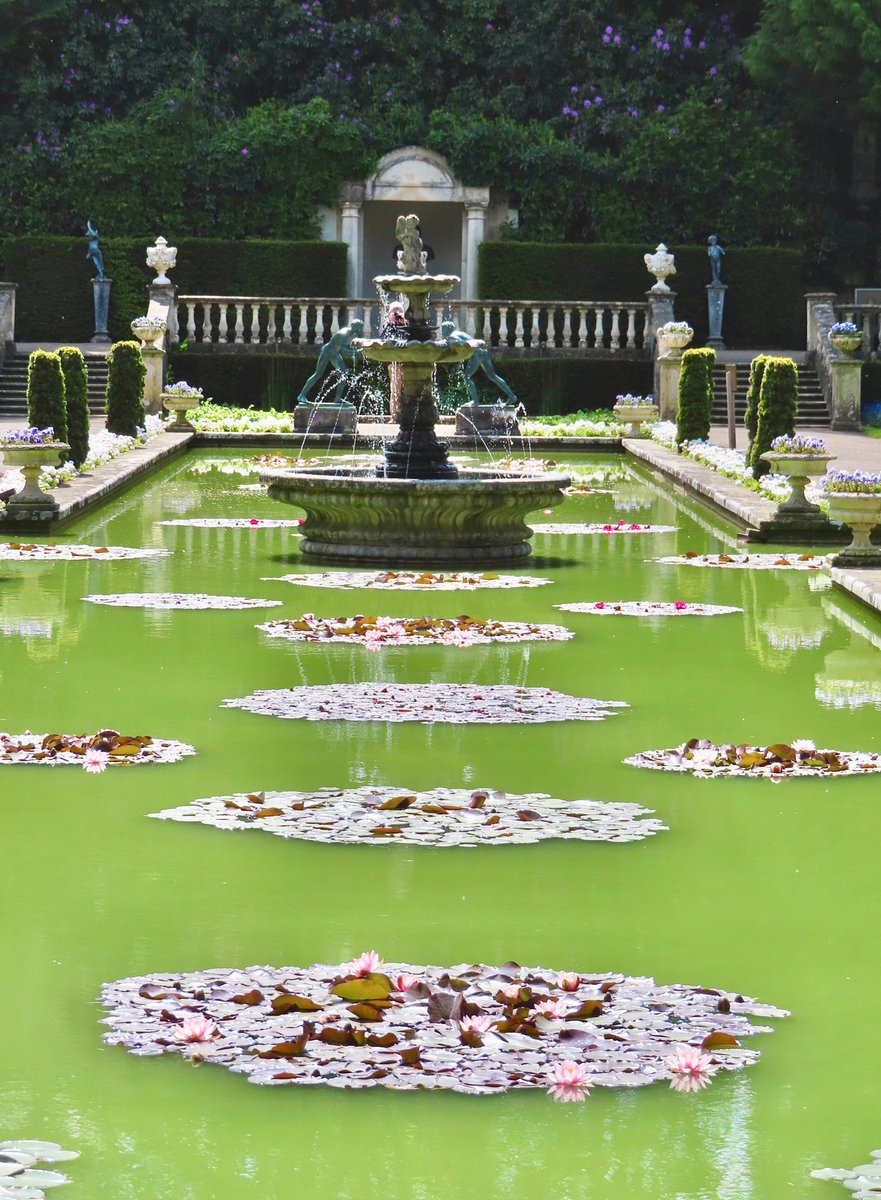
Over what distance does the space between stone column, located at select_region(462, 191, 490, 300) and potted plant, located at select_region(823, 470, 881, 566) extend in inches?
894

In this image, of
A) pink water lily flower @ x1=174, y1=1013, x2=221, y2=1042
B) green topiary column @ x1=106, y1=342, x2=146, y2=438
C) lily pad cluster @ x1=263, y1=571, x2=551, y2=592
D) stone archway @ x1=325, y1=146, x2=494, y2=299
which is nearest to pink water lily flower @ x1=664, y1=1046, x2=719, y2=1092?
pink water lily flower @ x1=174, y1=1013, x2=221, y2=1042

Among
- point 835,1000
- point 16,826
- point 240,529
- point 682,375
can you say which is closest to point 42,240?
point 682,375

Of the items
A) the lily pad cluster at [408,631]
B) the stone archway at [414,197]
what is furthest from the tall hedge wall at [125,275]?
the lily pad cluster at [408,631]

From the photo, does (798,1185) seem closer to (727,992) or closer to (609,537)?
(727,992)

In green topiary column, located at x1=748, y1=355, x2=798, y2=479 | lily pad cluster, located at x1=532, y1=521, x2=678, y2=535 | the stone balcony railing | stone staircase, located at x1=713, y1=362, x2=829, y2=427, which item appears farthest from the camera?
the stone balcony railing

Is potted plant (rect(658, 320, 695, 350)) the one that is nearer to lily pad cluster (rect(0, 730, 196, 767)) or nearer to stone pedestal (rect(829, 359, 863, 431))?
stone pedestal (rect(829, 359, 863, 431))

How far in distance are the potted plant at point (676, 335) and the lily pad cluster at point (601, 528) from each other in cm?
1275

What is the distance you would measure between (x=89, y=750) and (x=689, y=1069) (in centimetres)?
368

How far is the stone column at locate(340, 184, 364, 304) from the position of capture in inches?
1430

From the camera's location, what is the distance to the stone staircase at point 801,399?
30109 mm

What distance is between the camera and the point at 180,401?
28797 mm

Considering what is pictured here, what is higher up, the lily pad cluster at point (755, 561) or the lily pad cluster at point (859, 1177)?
the lily pad cluster at point (859, 1177)

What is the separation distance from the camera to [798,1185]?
3.97 meters

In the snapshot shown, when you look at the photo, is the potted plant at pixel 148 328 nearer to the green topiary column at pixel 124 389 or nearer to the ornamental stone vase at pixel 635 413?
the green topiary column at pixel 124 389
